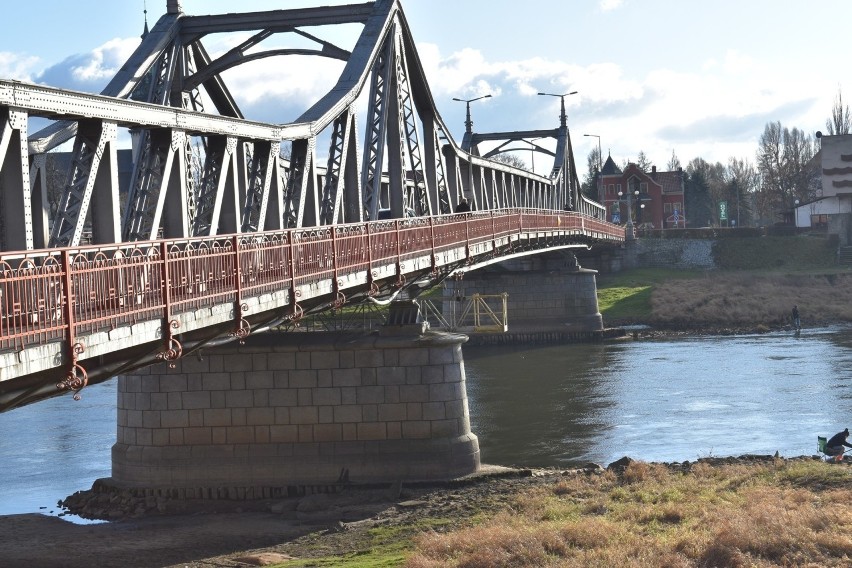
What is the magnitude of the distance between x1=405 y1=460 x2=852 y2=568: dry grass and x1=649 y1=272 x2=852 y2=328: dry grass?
53.4 meters

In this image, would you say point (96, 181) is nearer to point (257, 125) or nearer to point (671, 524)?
point (257, 125)

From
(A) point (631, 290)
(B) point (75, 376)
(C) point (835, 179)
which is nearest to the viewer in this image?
(B) point (75, 376)

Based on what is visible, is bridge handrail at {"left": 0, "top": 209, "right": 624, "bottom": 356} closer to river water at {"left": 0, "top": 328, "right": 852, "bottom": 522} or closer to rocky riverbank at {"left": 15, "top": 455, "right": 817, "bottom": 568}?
rocky riverbank at {"left": 15, "top": 455, "right": 817, "bottom": 568}

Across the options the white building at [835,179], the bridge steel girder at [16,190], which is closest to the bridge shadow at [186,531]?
the bridge steel girder at [16,190]

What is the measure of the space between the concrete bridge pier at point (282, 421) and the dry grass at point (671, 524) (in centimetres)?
383

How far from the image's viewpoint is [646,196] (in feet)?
510

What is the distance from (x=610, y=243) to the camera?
326ft

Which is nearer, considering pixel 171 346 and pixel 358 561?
pixel 171 346

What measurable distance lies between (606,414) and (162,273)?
2818 centimetres

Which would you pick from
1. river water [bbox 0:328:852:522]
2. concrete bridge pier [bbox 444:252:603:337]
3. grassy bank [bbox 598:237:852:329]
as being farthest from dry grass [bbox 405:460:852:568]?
grassy bank [bbox 598:237:852:329]

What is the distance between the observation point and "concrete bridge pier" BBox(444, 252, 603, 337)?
254 feet

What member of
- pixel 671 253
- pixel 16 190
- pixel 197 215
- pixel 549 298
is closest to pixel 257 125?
pixel 197 215

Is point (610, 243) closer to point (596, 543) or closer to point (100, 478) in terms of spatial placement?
point (100, 478)

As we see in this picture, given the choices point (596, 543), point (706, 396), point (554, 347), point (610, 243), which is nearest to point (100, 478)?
point (596, 543)
